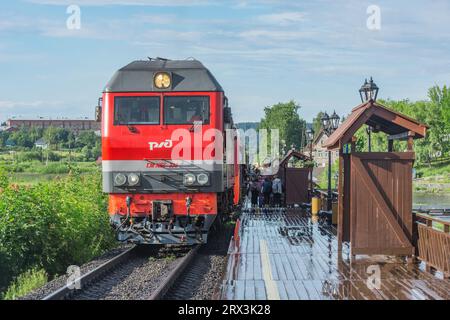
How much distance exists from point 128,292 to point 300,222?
10704mm

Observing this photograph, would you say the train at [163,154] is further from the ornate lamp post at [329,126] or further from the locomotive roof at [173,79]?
the ornate lamp post at [329,126]

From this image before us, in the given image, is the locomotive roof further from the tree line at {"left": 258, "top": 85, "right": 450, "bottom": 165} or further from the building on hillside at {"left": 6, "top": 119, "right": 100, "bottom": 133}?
the building on hillside at {"left": 6, "top": 119, "right": 100, "bottom": 133}

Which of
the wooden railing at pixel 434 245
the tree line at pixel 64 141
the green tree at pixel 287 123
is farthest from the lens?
the green tree at pixel 287 123

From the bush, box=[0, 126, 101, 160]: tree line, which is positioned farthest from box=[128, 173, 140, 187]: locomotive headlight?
box=[0, 126, 101, 160]: tree line

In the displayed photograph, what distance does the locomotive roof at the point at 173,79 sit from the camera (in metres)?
13.7

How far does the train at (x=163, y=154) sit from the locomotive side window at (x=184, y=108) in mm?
22

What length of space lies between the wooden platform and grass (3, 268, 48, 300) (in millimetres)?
3518

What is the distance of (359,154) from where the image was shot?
11094 mm

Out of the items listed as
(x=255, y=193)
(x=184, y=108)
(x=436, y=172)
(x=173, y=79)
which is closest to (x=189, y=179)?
(x=184, y=108)

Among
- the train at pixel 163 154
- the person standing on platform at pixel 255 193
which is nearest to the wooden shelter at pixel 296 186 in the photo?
the person standing on platform at pixel 255 193

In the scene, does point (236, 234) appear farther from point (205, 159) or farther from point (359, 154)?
point (359, 154)

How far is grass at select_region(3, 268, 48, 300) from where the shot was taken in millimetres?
10789

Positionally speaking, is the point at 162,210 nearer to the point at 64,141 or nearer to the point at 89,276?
the point at 89,276
